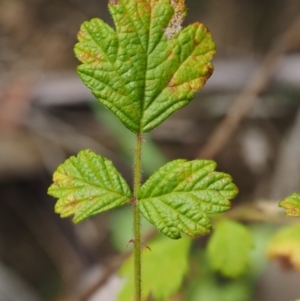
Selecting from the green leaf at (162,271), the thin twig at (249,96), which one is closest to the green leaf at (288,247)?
the green leaf at (162,271)

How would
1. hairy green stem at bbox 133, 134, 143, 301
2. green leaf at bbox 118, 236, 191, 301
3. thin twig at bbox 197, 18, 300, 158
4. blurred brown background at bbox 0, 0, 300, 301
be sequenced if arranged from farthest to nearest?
blurred brown background at bbox 0, 0, 300, 301 < thin twig at bbox 197, 18, 300, 158 < green leaf at bbox 118, 236, 191, 301 < hairy green stem at bbox 133, 134, 143, 301

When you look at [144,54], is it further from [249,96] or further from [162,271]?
[249,96]

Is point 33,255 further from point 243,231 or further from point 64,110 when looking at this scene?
point 243,231

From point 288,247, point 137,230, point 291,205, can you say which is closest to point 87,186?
point 137,230

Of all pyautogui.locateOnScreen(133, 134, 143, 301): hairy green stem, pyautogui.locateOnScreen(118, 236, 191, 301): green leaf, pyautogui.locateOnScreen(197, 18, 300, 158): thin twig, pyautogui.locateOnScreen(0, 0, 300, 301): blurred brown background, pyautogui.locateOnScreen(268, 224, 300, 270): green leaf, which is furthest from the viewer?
pyautogui.locateOnScreen(0, 0, 300, 301): blurred brown background

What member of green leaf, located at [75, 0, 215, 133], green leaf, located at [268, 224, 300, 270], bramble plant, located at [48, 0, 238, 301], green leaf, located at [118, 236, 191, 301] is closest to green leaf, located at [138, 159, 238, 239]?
bramble plant, located at [48, 0, 238, 301]

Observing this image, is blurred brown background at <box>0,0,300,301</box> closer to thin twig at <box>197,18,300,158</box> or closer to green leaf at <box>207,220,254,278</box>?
thin twig at <box>197,18,300,158</box>

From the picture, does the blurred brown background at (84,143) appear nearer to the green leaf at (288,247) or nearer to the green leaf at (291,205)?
the green leaf at (288,247)
